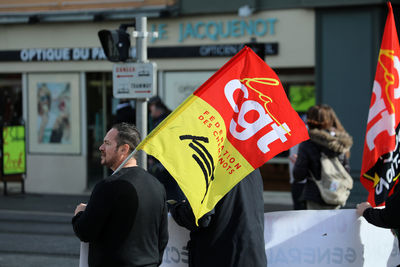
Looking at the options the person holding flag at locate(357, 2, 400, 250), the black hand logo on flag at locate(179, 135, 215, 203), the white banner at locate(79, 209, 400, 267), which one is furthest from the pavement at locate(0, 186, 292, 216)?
the black hand logo on flag at locate(179, 135, 215, 203)

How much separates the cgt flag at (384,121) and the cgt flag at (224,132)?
1.12m

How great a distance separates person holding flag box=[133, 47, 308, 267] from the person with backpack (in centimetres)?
281

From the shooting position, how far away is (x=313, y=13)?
13078 millimetres

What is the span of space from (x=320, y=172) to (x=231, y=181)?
128 inches

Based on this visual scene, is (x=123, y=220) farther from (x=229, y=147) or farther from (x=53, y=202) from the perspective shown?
(x=53, y=202)

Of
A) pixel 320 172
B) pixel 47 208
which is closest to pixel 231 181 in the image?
pixel 320 172

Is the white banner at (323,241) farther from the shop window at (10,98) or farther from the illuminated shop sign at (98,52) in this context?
the shop window at (10,98)

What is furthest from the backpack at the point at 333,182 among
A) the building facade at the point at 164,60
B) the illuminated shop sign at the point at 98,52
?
the illuminated shop sign at the point at 98,52

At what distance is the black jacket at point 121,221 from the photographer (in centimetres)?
393

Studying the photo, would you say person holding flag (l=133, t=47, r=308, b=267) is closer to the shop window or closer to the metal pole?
the metal pole

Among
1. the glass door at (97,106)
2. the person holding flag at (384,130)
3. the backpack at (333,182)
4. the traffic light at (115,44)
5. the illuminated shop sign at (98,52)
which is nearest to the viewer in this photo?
the person holding flag at (384,130)

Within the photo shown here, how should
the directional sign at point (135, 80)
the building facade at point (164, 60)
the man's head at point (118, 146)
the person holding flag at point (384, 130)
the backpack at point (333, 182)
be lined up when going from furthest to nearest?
the building facade at point (164, 60) → the directional sign at point (135, 80) → the backpack at point (333, 182) → the person holding flag at point (384, 130) → the man's head at point (118, 146)

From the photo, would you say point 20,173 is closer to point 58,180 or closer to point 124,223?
point 58,180

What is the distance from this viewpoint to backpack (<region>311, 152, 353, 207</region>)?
7.11m
